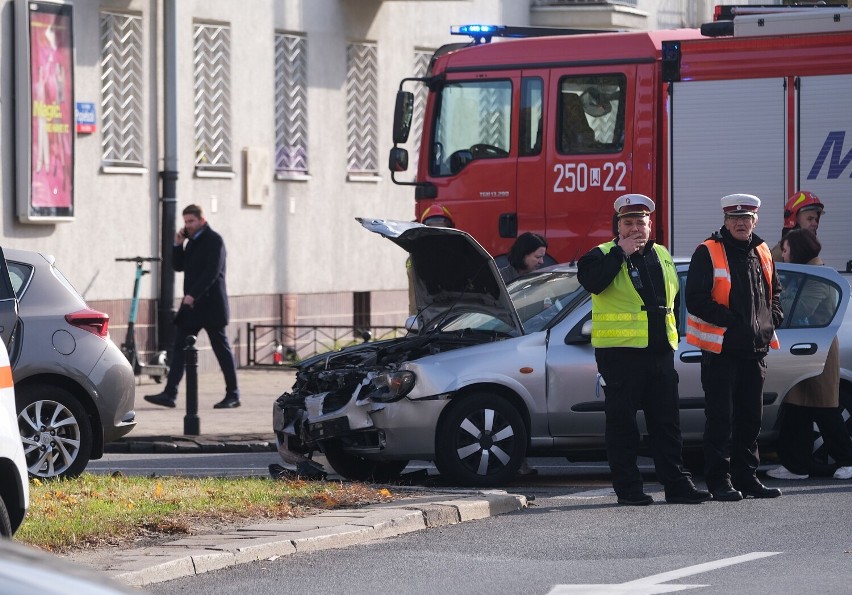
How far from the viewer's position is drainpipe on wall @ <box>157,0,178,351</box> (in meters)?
19.8

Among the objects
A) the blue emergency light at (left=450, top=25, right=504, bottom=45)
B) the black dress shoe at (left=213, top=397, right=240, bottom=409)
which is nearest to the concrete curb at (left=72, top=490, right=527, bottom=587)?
the black dress shoe at (left=213, top=397, right=240, bottom=409)

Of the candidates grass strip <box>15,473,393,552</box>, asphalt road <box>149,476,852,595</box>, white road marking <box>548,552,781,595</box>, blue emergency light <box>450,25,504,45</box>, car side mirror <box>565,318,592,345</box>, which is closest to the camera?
white road marking <box>548,552,781,595</box>

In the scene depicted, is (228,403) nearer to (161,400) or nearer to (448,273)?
(161,400)

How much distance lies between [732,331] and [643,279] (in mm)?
632

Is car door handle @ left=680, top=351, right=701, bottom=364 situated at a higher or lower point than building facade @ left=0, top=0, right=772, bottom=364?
lower

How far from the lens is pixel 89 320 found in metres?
10.7

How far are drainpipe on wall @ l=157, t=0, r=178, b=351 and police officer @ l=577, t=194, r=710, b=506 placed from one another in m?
11.0

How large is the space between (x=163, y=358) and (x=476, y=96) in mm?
5930

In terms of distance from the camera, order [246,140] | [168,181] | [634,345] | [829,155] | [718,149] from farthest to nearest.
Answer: [246,140] < [168,181] < [718,149] < [829,155] < [634,345]

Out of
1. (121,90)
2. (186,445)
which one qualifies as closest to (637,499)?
(186,445)

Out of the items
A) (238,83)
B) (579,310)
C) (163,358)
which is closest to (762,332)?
(579,310)

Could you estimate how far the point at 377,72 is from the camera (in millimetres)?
24000

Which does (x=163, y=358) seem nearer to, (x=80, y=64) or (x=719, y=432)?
(x=80, y=64)

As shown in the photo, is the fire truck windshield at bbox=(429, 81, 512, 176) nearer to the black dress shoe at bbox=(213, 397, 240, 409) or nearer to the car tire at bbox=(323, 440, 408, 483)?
the black dress shoe at bbox=(213, 397, 240, 409)
